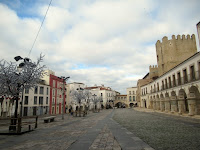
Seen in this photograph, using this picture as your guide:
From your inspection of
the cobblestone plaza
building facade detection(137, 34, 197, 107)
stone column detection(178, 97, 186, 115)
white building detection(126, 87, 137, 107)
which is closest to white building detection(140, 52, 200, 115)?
stone column detection(178, 97, 186, 115)

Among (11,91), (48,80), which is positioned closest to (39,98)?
(48,80)

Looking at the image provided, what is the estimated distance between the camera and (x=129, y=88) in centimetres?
8462

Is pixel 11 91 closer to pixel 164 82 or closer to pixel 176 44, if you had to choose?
pixel 164 82

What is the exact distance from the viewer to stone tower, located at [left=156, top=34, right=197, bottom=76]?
4103cm

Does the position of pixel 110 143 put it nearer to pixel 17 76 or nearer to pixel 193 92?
pixel 17 76

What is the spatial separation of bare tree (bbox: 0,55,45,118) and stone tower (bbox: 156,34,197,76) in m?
38.3

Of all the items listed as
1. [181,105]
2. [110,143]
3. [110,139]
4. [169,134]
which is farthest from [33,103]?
[169,134]

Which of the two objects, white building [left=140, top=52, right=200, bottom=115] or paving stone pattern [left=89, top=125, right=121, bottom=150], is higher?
white building [left=140, top=52, right=200, bottom=115]

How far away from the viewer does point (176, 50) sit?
4156 centimetres

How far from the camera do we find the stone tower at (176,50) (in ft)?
135

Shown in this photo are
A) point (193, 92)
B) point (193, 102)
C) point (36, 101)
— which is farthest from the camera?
point (36, 101)

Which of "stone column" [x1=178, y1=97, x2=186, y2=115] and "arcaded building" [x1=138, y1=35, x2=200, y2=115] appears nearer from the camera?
"arcaded building" [x1=138, y1=35, x2=200, y2=115]

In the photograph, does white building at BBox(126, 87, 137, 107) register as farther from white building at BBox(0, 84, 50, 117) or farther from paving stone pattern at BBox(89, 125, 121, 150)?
paving stone pattern at BBox(89, 125, 121, 150)

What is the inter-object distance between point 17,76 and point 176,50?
4151 centimetres
